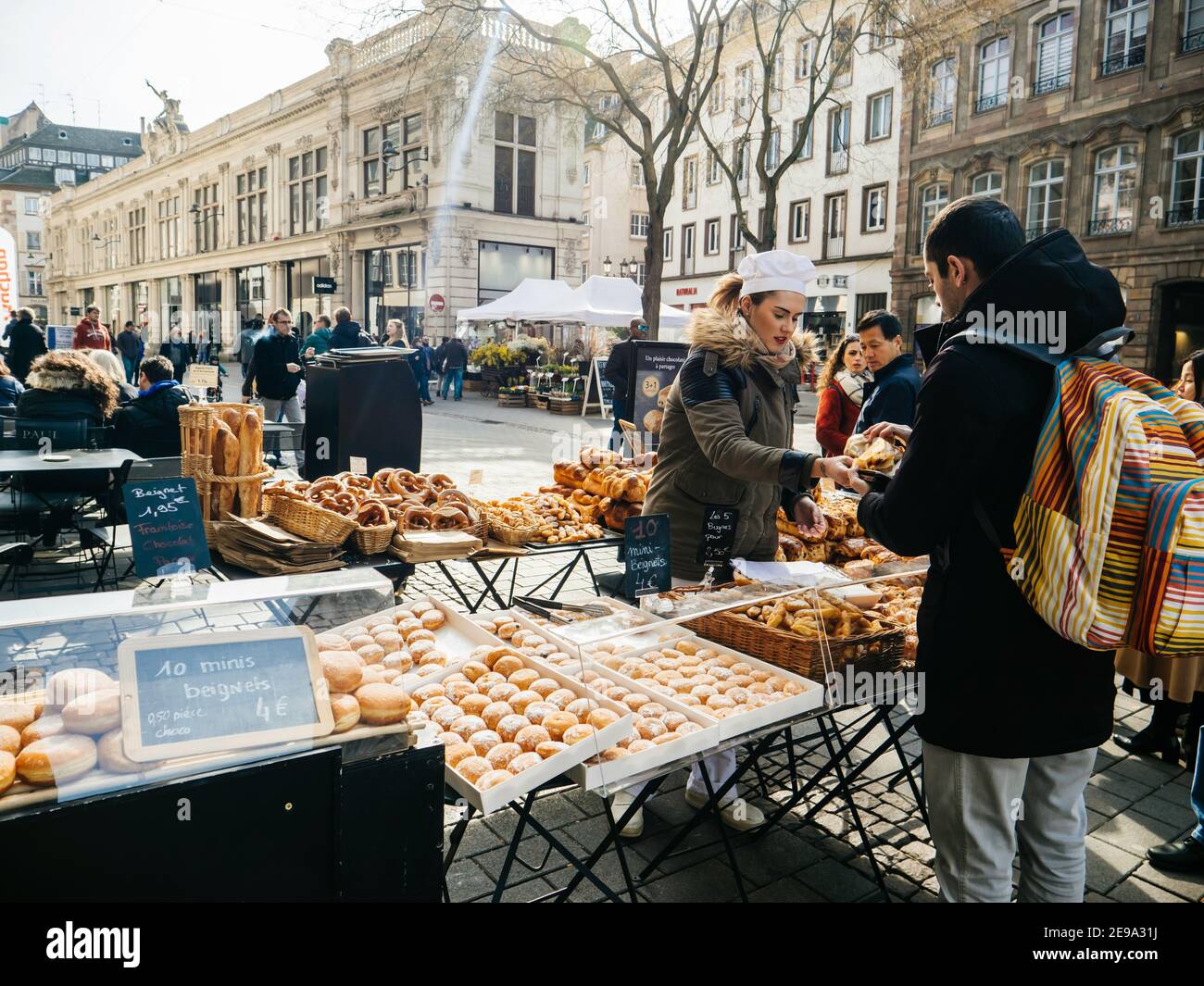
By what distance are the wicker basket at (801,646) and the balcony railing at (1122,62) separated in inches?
976

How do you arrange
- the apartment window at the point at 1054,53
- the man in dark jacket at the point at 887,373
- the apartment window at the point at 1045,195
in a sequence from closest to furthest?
the man in dark jacket at the point at 887,373
the apartment window at the point at 1054,53
the apartment window at the point at 1045,195

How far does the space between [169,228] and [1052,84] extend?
4145 cm

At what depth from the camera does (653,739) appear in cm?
232

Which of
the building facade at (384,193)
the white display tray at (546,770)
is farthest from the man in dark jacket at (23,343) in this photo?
the white display tray at (546,770)

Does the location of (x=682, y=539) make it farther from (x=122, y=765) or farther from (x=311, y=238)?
(x=311, y=238)

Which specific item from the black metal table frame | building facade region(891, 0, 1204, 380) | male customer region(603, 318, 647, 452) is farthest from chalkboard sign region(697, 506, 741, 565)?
building facade region(891, 0, 1204, 380)

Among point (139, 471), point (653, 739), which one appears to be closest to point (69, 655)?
point (653, 739)

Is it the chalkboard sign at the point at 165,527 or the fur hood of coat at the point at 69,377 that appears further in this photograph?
the fur hood of coat at the point at 69,377

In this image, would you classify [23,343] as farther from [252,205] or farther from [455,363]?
[252,205]

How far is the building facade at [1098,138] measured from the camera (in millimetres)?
20734

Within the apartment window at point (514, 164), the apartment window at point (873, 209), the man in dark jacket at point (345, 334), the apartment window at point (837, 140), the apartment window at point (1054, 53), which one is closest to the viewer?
the man in dark jacket at point (345, 334)

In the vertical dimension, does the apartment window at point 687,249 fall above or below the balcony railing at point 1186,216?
above

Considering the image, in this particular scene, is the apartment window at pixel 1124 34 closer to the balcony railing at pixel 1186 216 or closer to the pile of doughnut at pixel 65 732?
the balcony railing at pixel 1186 216

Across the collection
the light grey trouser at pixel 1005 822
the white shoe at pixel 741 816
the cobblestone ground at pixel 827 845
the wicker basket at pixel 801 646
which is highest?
the wicker basket at pixel 801 646
